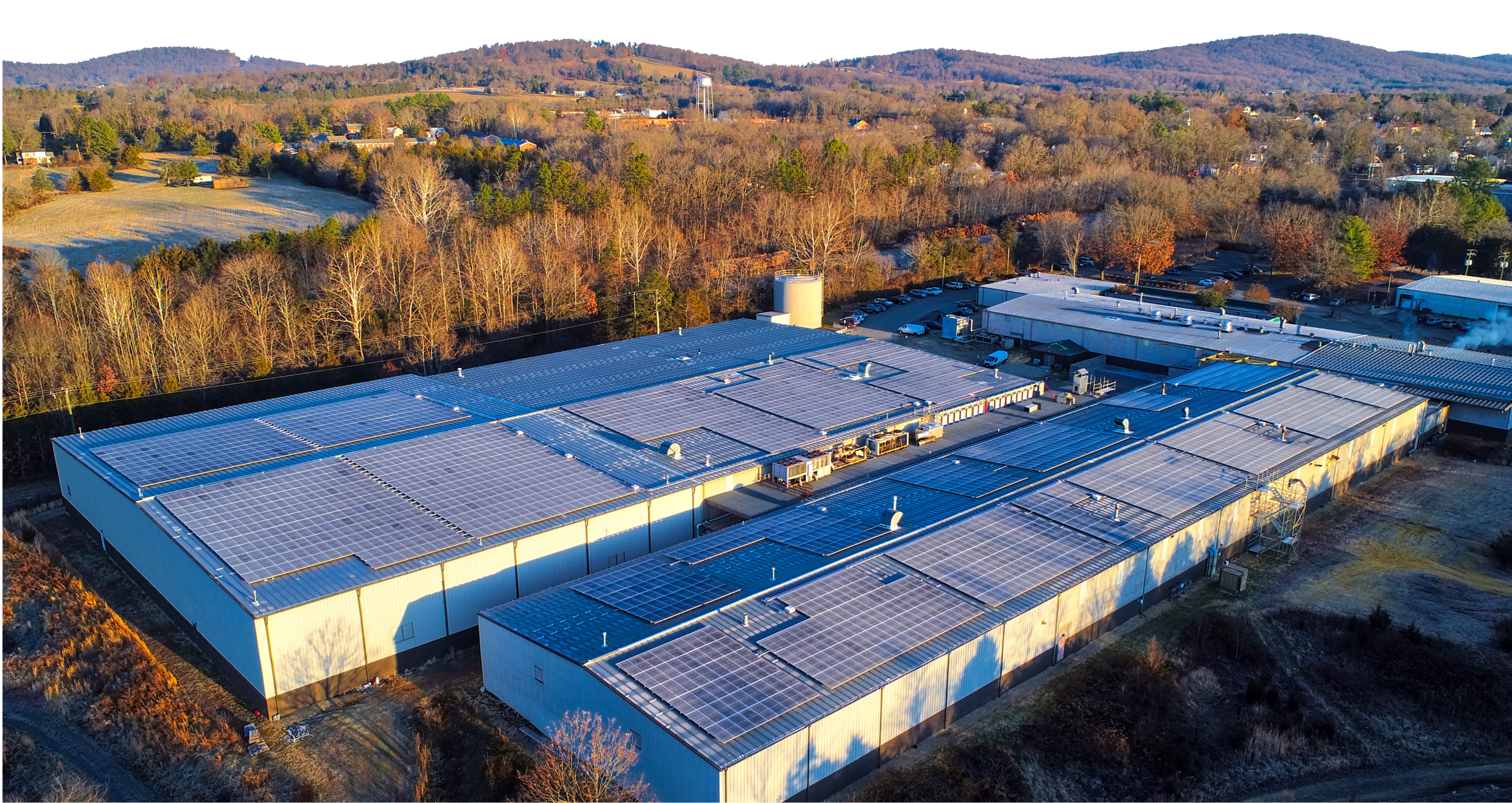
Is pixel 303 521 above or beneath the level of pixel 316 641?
above

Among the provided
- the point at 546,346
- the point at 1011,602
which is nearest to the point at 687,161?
the point at 546,346

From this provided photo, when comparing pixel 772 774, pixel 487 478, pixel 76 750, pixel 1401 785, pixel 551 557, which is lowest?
Result: pixel 1401 785

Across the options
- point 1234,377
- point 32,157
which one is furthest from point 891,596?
point 32,157

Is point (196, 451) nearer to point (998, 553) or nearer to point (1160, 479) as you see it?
point (998, 553)

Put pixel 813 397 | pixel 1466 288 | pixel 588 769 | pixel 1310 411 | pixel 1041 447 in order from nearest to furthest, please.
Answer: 1. pixel 588 769
2. pixel 1041 447
3. pixel 1310 411
4. pixel 813 397
5. pixel 1466 288

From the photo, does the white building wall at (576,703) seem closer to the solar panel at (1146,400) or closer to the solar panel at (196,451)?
the solar panel at (196,451)

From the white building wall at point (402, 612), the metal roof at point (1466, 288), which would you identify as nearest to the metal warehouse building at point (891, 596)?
the white building wall at point (402, 612)

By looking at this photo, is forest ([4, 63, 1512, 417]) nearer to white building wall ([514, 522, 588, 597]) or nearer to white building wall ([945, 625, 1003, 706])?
white building wall ([514, 522, 588, 597])
